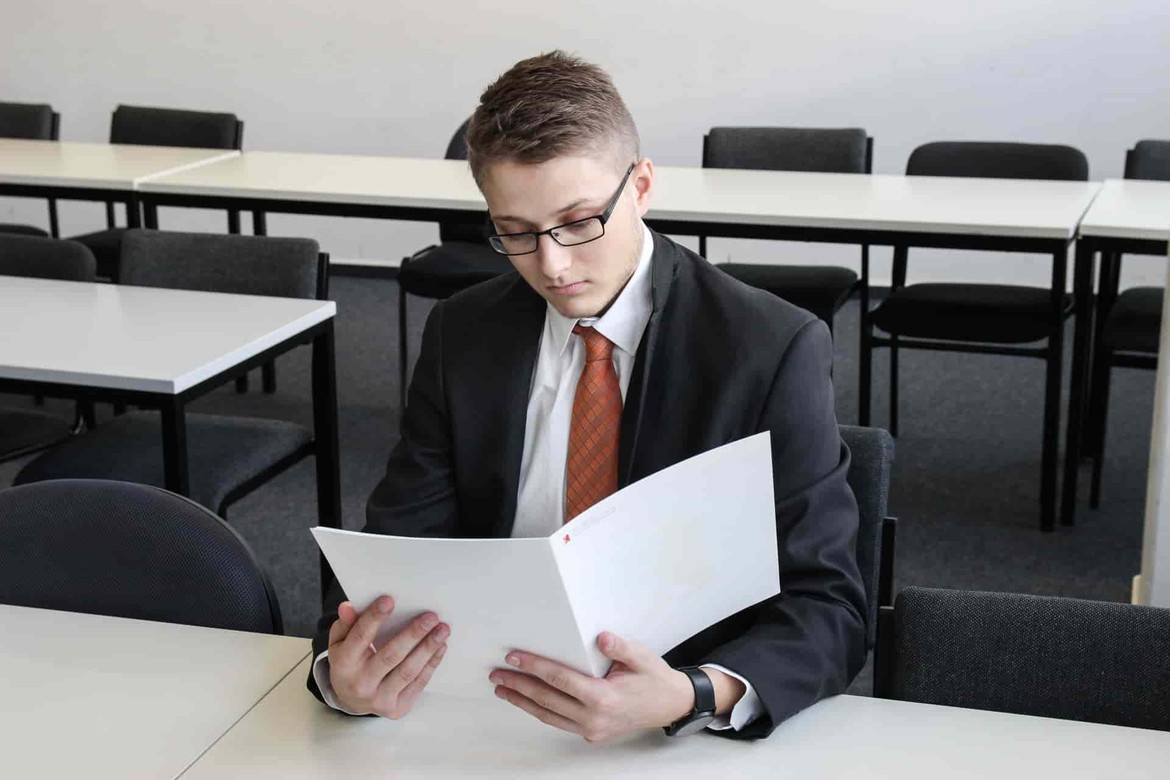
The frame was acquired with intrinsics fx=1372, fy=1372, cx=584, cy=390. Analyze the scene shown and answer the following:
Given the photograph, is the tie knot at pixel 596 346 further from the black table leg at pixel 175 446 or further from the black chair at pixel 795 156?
the black chair at pixel 795 156

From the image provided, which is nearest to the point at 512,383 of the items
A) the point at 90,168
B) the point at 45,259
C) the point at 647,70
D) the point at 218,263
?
the point at 218,263

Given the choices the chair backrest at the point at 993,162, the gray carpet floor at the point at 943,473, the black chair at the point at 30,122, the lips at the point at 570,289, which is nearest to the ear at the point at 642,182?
the lips at the point at 570,289

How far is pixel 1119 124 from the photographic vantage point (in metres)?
5.04

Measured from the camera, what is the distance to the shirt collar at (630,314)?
151 centimetres

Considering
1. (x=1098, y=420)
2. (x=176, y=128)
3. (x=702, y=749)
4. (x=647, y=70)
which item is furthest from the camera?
(x=647, y=70)

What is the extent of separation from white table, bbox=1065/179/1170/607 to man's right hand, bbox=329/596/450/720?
1112mm

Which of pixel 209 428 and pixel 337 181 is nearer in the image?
pixel 209 428

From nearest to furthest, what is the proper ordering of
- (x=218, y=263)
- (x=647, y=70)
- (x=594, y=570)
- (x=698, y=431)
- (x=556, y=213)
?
(x=594, y=570) < (x=556, y=213) < (x=698, y=431) < (x=218, y=263) < (x=647, y=70)

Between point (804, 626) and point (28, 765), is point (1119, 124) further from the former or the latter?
point (28, 765)

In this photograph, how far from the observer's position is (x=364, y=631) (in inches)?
47.6

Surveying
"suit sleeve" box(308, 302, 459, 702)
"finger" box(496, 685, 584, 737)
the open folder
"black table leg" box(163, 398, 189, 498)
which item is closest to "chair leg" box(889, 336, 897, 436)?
"black table leg" box(163, 398, 189, 498)

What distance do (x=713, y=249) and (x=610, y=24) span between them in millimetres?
987

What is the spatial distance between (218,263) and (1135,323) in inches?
86.4

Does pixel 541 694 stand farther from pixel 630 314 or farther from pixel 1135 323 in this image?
pixel 1135 323
